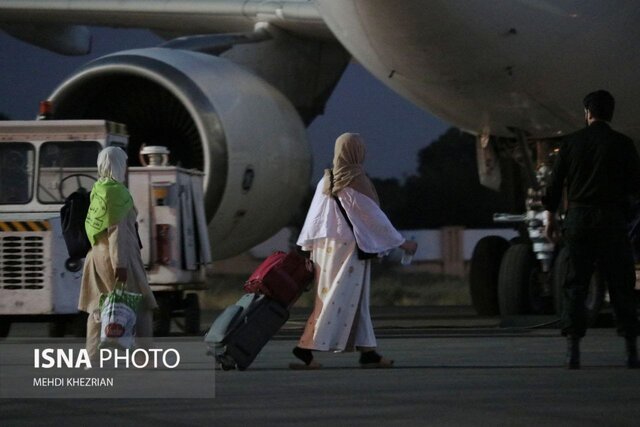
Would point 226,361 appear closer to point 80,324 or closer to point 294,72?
point 80,324

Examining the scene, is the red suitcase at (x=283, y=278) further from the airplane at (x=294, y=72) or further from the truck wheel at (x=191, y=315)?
the truck wheel at (x=191, y=315)

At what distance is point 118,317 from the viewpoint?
265 inches

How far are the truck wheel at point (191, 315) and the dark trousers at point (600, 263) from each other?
3624mm

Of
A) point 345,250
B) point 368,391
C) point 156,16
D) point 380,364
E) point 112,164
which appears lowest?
point 368,391

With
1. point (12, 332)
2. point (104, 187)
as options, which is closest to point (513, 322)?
point (12, 332)

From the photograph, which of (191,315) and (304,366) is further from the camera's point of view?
(191,315)

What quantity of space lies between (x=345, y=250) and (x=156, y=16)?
621 cm

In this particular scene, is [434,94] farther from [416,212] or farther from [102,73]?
[416,212]

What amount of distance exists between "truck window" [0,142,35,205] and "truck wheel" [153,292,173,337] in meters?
0.94

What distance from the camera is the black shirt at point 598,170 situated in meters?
6.64

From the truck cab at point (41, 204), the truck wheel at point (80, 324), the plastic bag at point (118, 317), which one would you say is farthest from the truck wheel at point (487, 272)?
the plastic bag at point (118, 317)

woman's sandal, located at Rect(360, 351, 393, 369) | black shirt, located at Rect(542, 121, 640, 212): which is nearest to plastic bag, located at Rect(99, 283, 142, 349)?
woman's sandal, located at Rect(360, 351, 393, 369)

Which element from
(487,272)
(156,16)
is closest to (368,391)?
(487,272)

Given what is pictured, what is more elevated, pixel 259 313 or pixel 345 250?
pixel 345 250
